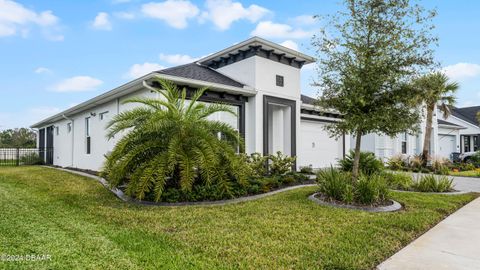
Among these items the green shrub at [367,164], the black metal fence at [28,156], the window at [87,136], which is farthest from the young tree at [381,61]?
the black metal fence at [28,156]

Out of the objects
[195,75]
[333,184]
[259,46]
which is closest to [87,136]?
[195,75]

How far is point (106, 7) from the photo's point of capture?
11570mm

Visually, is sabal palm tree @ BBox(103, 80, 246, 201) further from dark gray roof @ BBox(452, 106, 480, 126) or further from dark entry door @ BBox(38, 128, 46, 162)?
dark gray roof @ BBox(452, 106, 480, 126)

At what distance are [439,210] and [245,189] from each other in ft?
14.5

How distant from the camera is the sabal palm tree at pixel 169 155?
6.93m

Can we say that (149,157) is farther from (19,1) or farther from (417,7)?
(19,1)

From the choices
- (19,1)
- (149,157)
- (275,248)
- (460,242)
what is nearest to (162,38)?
(19,1)

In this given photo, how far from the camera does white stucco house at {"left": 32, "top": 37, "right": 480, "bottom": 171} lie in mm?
11211

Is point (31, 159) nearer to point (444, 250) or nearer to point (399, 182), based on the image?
point (399, 182)

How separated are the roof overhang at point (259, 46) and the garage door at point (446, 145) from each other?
1813cm

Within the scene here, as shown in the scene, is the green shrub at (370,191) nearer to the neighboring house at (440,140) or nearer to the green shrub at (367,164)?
the green shrub at (367,164)

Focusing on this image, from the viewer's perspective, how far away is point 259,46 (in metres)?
11.7

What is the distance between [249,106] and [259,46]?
93.7 inches

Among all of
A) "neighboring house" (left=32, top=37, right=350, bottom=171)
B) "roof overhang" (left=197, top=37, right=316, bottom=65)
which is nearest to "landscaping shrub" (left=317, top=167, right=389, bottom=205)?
"neighboring house" (left=32, top=37, right=350, bottom=171)
